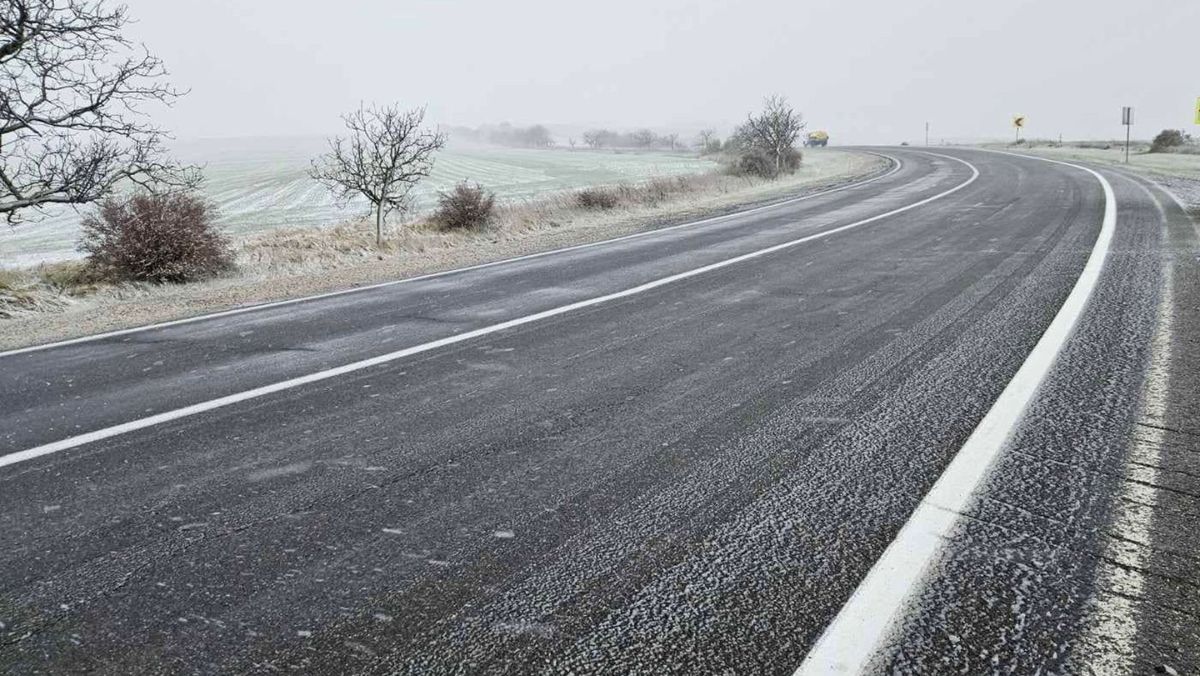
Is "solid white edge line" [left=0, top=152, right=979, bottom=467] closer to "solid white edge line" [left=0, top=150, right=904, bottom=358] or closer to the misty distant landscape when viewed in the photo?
the misty distant landscape

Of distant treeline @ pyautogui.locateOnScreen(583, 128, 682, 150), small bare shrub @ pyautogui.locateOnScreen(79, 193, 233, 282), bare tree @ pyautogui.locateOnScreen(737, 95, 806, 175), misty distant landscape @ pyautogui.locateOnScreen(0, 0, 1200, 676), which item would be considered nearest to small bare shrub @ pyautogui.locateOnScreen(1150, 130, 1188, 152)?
bare tree @ pyautogui.locateOnScreen(737, 95, 806, 175)

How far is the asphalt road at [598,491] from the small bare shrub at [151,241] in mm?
6108

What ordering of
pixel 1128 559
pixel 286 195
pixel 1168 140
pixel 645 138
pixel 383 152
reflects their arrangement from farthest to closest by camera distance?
pixel 645 138
pixel 1168 140
pixel 286 195
pixel 383 152
pixel 1128 559

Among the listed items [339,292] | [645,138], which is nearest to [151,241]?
[339,292]

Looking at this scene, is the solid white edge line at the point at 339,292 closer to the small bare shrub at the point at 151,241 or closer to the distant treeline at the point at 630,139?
the small bare shrub at the point at 151,241

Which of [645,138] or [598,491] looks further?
[645,138]

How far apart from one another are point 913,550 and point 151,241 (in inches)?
500

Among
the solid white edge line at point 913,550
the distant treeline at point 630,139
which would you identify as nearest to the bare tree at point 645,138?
the distant treeline at point 630,139

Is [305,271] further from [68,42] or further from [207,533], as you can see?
[207,533]

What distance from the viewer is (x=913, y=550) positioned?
262cm

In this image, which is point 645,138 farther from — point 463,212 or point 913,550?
point 913,550

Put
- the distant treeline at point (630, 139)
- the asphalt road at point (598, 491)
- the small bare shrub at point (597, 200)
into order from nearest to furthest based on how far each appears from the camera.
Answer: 1. the asphalt road at point (598, 491)
2. the small bare shrub at point (597, 200)
3. the distant treeline at point (630, 139)

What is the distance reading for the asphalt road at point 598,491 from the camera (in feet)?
7.26

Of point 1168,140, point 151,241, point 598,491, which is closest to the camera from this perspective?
point 598,491
